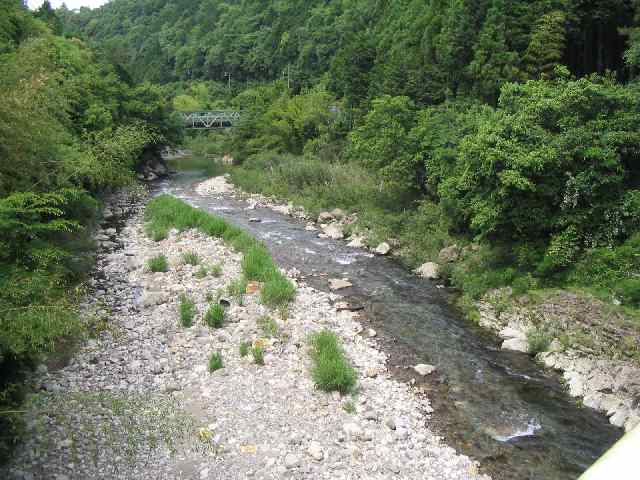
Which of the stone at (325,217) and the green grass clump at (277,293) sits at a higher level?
the green grass clump at (277,293)

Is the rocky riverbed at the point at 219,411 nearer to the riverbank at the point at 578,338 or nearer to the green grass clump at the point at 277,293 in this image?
the green grass clump at the point at 277,293

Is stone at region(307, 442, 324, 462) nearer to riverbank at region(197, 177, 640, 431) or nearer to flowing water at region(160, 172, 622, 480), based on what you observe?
flowing water at region(160, 172, 622, 480)

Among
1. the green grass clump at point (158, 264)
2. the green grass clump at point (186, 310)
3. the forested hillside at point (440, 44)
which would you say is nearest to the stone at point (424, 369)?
the green grass clump at point (186, 310)

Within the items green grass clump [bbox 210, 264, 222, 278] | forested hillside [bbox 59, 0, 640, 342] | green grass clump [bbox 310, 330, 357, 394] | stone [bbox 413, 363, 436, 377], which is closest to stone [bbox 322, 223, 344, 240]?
forested hillside [bbox 59, 0, 640, 342]

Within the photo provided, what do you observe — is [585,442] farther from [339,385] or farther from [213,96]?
[213,96]

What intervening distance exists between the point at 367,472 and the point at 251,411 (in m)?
2.45

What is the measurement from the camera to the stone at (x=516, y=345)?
38.0 feet

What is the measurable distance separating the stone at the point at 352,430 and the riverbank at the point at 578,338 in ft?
15.8

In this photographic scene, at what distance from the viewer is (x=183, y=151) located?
2527 inches

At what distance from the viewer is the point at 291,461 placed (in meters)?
7.44

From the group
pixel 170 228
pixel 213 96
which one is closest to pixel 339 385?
pixel 170 228

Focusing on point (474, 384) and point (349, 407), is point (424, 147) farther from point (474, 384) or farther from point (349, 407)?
point (349, 407)

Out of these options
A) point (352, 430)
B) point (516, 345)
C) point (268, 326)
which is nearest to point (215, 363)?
point (268, 326)

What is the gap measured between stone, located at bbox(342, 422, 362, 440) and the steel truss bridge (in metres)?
57.6
